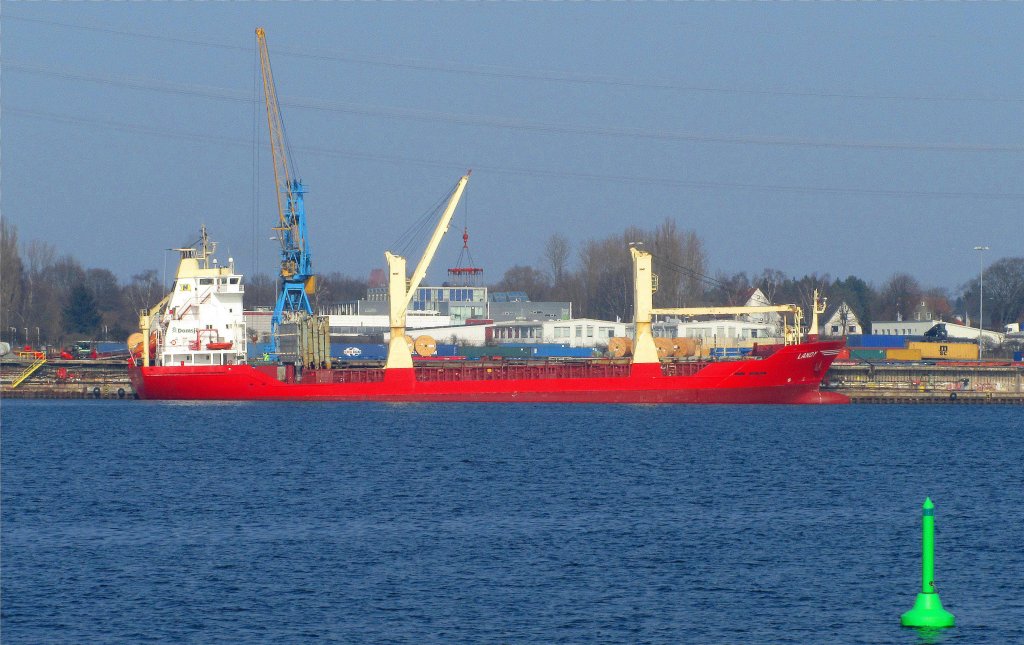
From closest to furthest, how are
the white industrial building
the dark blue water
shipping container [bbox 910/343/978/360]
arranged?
the dark blue water → shipping container [bbox 910/343/978/360] → the white industrial building

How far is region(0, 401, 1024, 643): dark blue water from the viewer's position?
1834 cm

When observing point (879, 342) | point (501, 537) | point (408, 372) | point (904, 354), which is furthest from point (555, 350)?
point (501, 537)

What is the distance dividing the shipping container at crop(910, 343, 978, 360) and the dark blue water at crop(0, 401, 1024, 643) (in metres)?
38.9

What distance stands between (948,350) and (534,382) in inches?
1457

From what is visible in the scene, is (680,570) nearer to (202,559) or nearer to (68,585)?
(202,559)

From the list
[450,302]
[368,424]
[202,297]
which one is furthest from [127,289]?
[368,424]

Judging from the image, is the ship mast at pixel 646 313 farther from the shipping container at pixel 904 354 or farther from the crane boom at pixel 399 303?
the shipping container at pixel 904 354

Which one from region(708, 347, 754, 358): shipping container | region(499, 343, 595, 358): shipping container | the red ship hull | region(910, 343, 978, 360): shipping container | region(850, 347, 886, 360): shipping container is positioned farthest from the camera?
region(499, 343, 595, 358): shipping container

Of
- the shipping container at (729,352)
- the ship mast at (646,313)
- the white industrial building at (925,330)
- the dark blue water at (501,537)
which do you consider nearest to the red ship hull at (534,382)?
the ship mast at (646,313)

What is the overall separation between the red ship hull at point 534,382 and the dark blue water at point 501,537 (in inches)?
515

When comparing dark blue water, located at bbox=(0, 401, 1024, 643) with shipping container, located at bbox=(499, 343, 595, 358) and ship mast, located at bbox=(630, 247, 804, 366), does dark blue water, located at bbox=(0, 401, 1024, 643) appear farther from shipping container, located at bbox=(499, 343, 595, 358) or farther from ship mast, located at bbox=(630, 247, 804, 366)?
shipping container, located at bbox=(499, 343, 595, 358)

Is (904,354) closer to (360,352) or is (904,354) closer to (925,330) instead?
(925,330)

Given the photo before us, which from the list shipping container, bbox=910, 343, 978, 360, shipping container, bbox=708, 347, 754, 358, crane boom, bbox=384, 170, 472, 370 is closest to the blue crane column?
crane boom, bbox=384, 170, 472, 370

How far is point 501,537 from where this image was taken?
80.5 feet
